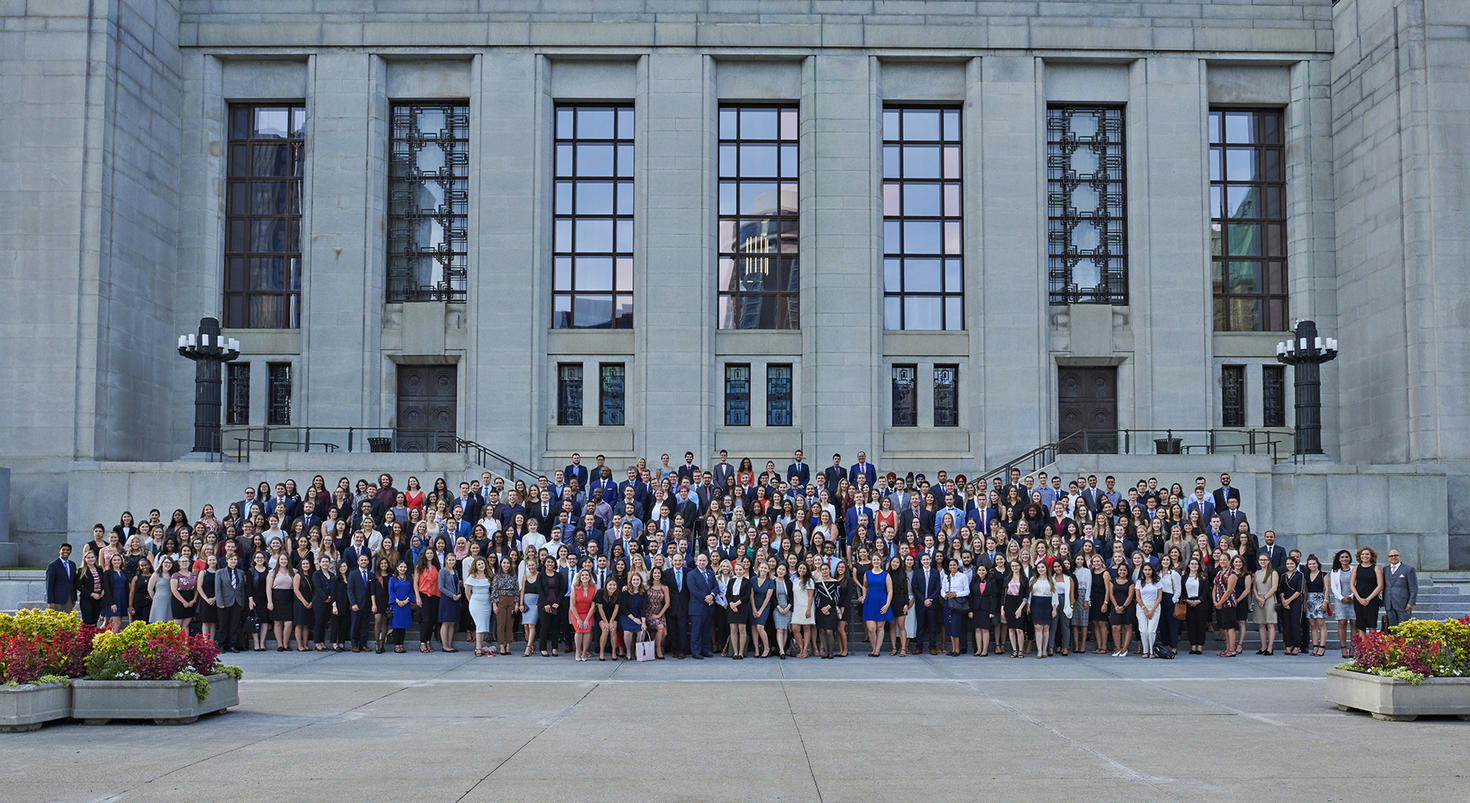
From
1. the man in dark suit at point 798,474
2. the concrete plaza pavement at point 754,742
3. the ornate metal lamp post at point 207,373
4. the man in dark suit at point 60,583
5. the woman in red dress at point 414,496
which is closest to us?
the concrete plaza pavement at point 754,742

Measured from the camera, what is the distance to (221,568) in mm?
21578

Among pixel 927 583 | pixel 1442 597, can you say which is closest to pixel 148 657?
pixel 927 583

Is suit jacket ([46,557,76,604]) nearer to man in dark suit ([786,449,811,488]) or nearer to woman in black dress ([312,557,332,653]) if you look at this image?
woman in black dress ([312,557,332,653])

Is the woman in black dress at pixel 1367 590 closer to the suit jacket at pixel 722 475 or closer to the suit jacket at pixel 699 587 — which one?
the suit jacket at pixel 699 587

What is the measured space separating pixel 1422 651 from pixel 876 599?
8969 millimetres

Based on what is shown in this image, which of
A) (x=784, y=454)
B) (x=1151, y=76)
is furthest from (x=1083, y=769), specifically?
(x=1151, y=76)

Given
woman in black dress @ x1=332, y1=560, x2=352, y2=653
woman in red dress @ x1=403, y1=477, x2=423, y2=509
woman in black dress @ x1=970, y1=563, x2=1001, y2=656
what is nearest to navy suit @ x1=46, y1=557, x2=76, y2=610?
woman in black dress @ x1=332, y1=560, x2=352, y2=653

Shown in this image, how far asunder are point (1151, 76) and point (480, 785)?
32.4 meters

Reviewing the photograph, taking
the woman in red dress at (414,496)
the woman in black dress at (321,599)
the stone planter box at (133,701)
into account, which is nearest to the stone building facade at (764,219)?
the woman in red dress at (414,496)

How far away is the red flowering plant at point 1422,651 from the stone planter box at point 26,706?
14.1 m

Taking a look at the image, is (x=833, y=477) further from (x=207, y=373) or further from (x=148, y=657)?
(x=207, y=373)

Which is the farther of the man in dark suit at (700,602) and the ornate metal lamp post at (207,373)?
the ornate metal lamp post at (207,373)

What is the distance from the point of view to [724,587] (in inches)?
830

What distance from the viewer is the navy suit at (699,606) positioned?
821 inches
